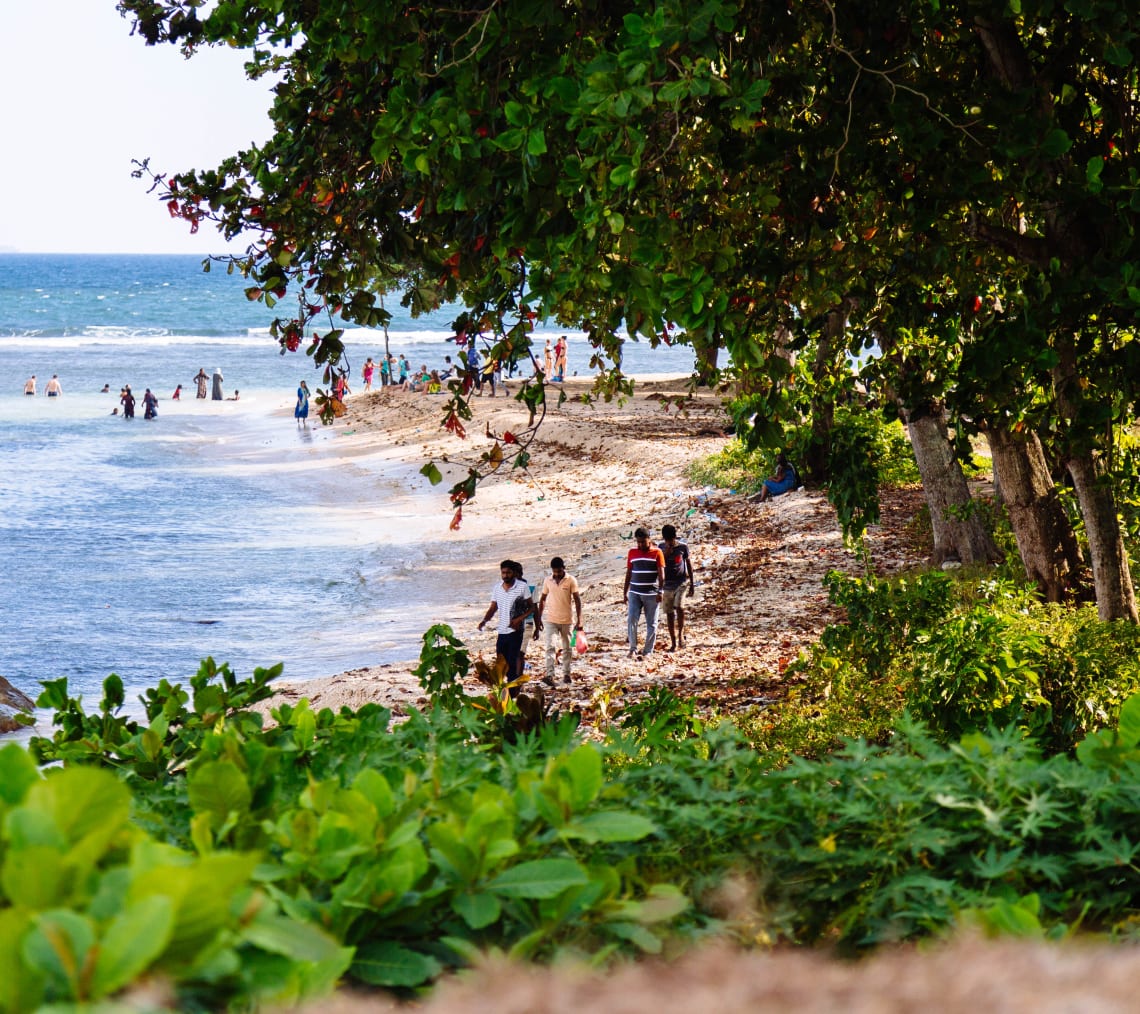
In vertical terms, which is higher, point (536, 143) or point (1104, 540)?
point (536, 143)

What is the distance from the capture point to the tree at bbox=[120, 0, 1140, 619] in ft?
16.0

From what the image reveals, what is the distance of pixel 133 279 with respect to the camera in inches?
5399

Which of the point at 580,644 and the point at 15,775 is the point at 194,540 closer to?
the point at 580,644

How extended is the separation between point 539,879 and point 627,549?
17.9m

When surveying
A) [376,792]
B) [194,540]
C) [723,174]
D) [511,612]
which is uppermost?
[723,174]

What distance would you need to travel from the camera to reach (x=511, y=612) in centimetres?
1198

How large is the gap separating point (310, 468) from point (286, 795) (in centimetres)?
3148

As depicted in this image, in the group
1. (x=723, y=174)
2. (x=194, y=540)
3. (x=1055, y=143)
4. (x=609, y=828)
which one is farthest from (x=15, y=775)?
(x=194, y=540)

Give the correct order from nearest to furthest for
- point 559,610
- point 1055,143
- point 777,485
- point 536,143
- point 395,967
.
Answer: point 395,967
point 536,143
point 1055,143
point 559,610
point 777,485

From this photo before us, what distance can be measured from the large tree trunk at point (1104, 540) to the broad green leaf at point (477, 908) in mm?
6587

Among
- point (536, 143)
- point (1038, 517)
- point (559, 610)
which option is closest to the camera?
point (536, 143)

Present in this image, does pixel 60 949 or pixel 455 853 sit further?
pixel 455 853

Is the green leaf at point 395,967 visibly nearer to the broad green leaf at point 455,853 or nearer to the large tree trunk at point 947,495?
the broad green leaf at point 455,853

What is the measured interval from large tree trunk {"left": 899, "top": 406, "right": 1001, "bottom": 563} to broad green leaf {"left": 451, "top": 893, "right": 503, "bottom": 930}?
1182cm
